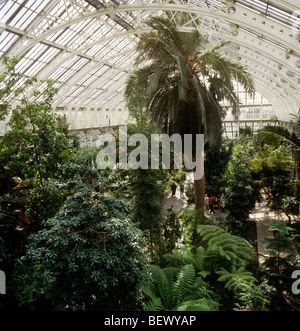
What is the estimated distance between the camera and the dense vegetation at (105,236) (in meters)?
3.46

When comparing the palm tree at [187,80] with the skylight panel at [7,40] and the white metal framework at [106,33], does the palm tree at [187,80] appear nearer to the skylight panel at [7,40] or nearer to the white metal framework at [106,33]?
the white metal framework at [106,33]

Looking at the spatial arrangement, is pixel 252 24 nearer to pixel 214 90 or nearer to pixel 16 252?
pixel 214 90

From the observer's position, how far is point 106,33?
53.6 feet

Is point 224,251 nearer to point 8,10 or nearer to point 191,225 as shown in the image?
point 191,225

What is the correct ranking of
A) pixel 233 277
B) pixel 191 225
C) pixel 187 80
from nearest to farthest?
pixel 233 277 → pixel 187 80 → pixel 191 225

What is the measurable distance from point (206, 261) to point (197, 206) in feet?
10.6

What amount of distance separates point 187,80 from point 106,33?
1045cm

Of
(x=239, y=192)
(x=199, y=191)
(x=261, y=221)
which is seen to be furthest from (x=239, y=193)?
(x=261, y=221)

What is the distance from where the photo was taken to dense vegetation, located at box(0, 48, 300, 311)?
3.46 metres

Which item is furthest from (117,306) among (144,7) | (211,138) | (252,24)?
(144,7)

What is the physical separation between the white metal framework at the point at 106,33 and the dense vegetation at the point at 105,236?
3.08m

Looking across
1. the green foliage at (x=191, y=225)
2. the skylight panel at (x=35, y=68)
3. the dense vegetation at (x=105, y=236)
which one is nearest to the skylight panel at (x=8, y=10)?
the skylight panel at (x=35, y=68)

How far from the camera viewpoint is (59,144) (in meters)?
5.43
